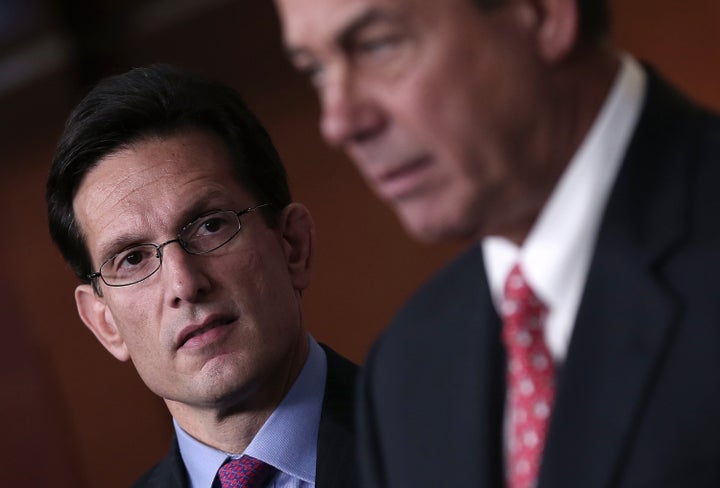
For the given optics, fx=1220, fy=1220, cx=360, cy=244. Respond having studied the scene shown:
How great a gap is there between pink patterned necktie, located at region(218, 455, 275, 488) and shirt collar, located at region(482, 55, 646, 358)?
0.83 m

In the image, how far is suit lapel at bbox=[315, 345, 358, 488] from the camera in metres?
1.67

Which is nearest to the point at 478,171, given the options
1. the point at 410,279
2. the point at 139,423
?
the point at 410,279

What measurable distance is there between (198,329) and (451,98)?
2.76 feet

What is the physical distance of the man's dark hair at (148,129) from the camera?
1.87 m

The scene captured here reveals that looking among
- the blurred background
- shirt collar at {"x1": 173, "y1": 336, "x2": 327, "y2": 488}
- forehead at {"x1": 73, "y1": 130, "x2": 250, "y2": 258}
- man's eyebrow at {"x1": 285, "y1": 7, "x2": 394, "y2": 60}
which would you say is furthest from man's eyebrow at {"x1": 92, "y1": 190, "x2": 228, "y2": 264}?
the blurred background

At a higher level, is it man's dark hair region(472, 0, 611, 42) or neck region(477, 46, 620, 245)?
man's dark hair region(472, 0, 611, 42)

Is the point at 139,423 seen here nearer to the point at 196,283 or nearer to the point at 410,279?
the point at 410,279

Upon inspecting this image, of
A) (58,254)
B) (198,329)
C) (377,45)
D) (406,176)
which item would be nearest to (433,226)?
(406,176)

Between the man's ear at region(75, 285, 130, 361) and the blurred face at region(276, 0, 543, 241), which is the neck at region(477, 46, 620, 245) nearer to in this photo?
the blurred face at region(276, 0, 543, 241)

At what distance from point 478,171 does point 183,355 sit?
861mm

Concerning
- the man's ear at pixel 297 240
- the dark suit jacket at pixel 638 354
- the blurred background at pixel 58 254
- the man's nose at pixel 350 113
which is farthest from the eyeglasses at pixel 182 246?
the blurred background at pixel 58 254

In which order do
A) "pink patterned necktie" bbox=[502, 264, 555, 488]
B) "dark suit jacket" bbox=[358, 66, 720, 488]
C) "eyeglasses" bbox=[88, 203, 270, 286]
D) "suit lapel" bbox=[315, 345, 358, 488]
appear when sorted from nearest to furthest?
1. "dark suit jacket" bbox=[358, 66, 720, 488]
2. "pink patterned necktie" bbox=[502, 264, 555, 488]
3. "suit lapel" bbox=[315, 345, 358, 488]
4. "eyeglasses" bbox=[88, 203, 270, 286]

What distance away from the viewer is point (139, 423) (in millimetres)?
4840

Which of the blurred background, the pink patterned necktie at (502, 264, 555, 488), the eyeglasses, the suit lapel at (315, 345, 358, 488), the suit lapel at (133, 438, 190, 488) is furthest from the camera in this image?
the blurred background
